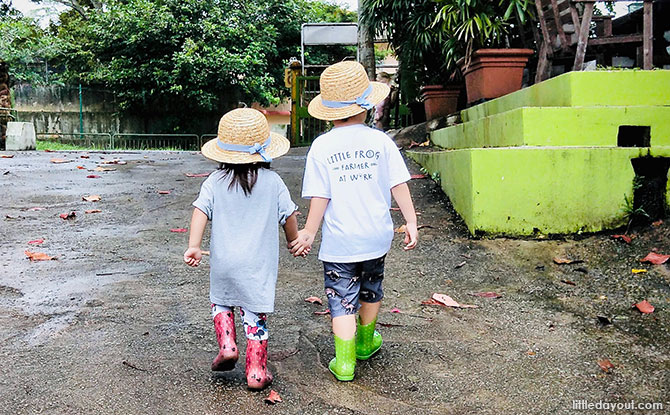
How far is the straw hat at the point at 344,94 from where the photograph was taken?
8.77 feet

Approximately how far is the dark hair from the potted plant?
186 inches

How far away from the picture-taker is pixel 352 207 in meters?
2.58

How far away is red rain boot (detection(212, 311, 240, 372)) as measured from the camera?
2400 mm

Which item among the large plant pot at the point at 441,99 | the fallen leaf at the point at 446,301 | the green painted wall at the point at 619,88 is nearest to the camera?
the fallen leaf at the point at 446,301

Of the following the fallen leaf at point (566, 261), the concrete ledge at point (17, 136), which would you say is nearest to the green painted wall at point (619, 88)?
the fallen leaf at point (566, 261)

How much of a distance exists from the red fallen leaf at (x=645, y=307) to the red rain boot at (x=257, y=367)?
6.41ft

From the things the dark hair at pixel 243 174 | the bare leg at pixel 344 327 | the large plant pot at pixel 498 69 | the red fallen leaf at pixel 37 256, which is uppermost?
the large plant pot at pixel 498 69

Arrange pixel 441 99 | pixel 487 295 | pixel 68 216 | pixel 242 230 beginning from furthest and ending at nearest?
pixel 441 99, pixel 68 216, pixel 487 295, pixel 242 230

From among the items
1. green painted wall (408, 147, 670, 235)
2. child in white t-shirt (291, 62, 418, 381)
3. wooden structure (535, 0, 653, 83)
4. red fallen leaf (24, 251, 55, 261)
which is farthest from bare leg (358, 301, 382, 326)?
wooden structure (535, 0, 653, 83)

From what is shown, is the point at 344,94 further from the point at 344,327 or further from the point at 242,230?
the point at 344,327

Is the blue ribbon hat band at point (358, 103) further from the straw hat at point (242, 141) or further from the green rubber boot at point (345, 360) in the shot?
the green rubber boot at point (345, 360)

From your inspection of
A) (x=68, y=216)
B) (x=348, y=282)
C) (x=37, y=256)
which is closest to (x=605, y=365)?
(x=348, y=282)

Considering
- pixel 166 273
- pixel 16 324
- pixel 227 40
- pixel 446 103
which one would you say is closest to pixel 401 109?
pixel 446 103

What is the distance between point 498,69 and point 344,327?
4944 millimetres
